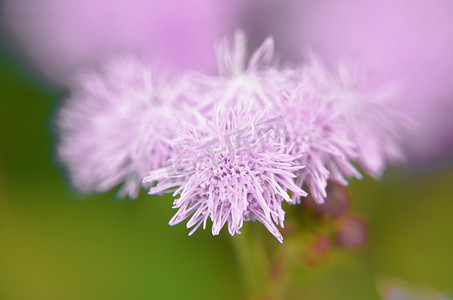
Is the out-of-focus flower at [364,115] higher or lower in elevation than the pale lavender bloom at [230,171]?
higher

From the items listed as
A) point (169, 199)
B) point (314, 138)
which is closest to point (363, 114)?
point (314, 138)

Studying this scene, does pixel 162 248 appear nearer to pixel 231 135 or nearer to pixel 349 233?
pixel 349 233

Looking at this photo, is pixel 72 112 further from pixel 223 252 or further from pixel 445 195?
pixel 445 195

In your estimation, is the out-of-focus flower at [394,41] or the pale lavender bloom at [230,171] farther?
the out-of-focus flower at [394,41]

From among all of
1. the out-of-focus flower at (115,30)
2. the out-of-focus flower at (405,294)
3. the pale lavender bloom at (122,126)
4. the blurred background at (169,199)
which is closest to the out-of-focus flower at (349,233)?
the out-of-focus flower at (405,294)

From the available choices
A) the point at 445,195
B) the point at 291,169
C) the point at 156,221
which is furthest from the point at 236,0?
the point at 291,169

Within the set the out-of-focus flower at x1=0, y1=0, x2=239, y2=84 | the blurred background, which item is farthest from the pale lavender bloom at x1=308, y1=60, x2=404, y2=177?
the out-of-focus flower at x1=0, y1=0, x2=239, y2=84

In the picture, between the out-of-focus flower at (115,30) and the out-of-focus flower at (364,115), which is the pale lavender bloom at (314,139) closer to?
the out-of-focus flower at (364,115)
